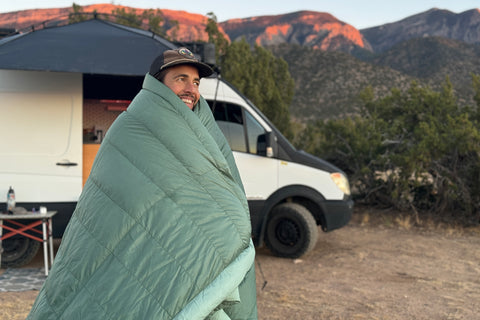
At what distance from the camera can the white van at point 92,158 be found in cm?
607

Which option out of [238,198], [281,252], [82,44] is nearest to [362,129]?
[281,252]

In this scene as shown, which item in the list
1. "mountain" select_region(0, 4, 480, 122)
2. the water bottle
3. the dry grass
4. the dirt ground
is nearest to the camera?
the dirt ground

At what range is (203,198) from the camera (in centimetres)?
212

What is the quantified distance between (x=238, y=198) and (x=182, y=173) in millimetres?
285

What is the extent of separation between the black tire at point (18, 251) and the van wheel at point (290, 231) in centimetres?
295

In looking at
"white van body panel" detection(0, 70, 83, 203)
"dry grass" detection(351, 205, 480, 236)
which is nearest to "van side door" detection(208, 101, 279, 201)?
"white van body panel" detection(0, 70, 83, 203)

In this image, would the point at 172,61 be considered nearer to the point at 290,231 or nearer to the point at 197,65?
the point at 197,65

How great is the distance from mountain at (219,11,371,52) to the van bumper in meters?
97.7

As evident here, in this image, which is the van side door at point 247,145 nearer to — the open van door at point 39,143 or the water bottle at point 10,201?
the open van door at point 39,143

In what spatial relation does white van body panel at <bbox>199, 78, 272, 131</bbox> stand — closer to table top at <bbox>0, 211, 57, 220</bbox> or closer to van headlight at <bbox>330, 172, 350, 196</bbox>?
van headlight at <bbox>330, 172, 350, 196</bbox>

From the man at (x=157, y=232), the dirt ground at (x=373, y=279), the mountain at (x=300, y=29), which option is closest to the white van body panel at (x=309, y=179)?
the dirt ground at (x=373, y=279)

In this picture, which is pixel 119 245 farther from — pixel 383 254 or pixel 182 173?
pixel 383 254

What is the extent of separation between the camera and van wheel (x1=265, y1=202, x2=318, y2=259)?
6.95 meters

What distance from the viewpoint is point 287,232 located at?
23.1 feet
